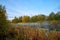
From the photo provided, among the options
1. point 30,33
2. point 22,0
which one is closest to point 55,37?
point 30,33

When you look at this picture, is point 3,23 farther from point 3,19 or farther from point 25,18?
point 25,18

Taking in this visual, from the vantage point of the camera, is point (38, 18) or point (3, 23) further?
point (3, 23)

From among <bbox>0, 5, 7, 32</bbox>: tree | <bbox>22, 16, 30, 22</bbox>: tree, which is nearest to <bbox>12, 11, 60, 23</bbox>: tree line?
<bbox>22, 16, 30, 22</bbox>: tree

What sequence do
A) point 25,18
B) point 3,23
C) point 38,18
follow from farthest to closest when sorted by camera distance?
point 3,23, point 25,18, point 38,18

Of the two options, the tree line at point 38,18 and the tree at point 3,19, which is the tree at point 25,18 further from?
the tree at point 3,19

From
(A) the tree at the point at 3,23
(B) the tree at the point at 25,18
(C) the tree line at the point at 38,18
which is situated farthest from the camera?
(A) the tree at the point at 3,23

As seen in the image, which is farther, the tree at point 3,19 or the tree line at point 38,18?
the tree at point 3,19

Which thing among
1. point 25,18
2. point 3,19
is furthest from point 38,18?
point 3,19

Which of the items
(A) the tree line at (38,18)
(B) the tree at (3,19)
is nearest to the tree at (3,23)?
(B) the tree at (3,19)

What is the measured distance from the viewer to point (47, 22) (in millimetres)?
3562

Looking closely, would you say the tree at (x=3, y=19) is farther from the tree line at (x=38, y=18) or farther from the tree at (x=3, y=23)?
the tree line at (x=38, y=18)

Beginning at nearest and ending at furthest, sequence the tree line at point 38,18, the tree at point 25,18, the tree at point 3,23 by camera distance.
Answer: the tree line at point 38,18, the tree at point 25,18, the tree at point 3,23

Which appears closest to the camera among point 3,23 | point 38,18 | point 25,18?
point 38,18

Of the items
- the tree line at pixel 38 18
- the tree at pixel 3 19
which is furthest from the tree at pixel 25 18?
the tree at pixel 3 19
